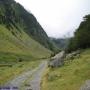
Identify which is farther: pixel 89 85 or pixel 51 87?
pixel 51 87

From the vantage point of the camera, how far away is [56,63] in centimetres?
7631

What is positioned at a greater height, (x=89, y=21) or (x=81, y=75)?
Result: (x=89, y=21)

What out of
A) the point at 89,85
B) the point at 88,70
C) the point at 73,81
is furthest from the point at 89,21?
the point at 89,85

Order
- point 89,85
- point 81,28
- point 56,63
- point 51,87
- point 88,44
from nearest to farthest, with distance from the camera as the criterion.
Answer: point 89,85 < point 51,87 < point 56,63 < point 88,44 < point 81,28

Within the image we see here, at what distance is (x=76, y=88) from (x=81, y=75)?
10.6 m

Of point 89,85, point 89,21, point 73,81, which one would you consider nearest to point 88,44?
point 89,21

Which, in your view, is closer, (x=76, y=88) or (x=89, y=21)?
(x=76, y=88)

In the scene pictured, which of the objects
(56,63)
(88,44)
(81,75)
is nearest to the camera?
(81,75)

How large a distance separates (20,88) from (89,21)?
70.2 meters

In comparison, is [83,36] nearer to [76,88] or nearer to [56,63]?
[56,63]

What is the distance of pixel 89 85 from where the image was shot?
31.6m

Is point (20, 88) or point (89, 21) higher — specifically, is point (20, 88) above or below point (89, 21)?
below

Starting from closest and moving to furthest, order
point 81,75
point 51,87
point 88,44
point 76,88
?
point 76,88, point 51,87, point 81,75, point 88,44

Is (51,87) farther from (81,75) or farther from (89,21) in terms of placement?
(89,21)
